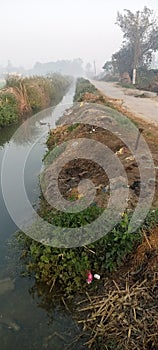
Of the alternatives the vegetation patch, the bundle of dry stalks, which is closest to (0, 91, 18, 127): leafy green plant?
the vegetation patch

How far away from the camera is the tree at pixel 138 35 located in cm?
3828

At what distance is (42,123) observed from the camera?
720 inches

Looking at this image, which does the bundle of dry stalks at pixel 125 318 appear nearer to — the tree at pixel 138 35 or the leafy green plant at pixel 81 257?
the leafy green plant at pixel 81 257

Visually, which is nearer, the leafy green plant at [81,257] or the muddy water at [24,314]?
the muddy water at [24,314]

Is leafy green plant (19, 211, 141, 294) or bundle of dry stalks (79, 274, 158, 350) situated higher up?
leafy green plant (19, 211, 141, 294)

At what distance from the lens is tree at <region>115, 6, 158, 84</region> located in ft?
126

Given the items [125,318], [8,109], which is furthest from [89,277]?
[8,109]

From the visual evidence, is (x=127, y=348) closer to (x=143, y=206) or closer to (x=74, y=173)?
(x=143, y=206)

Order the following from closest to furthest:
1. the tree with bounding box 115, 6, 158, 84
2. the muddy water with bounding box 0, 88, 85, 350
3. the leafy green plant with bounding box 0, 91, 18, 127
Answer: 1. the muddy water with bounding box 0, 88, 85, 350
2. the leafy green plant with bounding box 0, 91, 18, 127
3. the tree with bounding box 115, 6, 158, 84

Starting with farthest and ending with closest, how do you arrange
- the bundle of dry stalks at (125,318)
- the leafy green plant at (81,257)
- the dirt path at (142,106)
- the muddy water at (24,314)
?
the dirt path at (142,106), the leafy green plant at (81,257), the muddy water at (24,314), the bundle of dry stalks at (125,318)

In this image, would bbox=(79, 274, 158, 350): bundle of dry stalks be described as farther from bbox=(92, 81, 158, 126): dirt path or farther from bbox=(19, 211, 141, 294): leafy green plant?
bbox=(92, 81, 158, 126): dirt path

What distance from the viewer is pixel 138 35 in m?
38.0

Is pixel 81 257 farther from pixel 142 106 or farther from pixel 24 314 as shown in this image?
pixel 142 106

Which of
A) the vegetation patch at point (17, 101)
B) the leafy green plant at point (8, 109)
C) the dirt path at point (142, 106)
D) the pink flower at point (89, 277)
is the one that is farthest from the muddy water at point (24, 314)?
the vegetation patch at point (17, 101)
